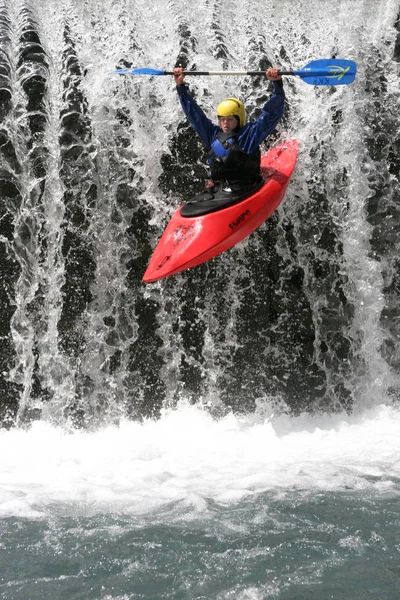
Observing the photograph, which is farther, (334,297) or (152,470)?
Result: (334,297)

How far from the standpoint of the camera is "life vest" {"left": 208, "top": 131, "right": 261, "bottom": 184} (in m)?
4.80

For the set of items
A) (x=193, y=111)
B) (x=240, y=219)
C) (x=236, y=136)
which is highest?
(x=193, y=111)

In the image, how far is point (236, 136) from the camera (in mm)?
4879

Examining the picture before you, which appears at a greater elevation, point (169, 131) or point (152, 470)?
point (169, 131)

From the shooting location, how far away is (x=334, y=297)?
5.76m

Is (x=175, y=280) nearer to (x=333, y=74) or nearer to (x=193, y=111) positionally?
(x=193, y=111)

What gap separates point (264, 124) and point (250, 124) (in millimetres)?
120

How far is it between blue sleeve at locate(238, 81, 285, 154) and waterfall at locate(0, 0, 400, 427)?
818 mm

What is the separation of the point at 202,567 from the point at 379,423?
9.55ft

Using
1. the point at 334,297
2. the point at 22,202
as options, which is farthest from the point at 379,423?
the point at 22,202

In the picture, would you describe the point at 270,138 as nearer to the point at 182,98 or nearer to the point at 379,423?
the point at 182,98

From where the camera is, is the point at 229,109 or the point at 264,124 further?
the point at 229,109

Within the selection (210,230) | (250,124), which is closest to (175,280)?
(210,230)

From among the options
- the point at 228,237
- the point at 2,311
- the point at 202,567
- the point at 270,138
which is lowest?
the point at 202,567
